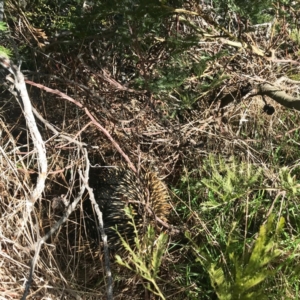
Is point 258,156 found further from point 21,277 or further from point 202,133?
point 21,277

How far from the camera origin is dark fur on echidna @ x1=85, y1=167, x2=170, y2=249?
3124 millimetres

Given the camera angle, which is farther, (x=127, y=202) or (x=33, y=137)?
(x=127, y=202)

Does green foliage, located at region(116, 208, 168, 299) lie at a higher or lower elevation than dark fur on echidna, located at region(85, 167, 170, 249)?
higher

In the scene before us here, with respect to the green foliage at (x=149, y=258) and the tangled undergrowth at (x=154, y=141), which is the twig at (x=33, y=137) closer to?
the tangled undergrowth at (x=154, y=141)

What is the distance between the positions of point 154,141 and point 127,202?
53 centimetres

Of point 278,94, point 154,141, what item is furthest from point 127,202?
point 278,94

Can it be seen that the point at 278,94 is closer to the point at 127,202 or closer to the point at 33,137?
the point at 127,202

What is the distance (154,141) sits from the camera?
3367 millimetres

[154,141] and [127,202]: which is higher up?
[154,141]

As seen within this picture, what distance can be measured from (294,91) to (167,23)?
1.17 m

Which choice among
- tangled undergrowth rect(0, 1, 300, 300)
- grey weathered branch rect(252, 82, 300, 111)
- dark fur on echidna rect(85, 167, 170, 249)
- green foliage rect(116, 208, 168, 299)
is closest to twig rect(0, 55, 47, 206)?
tangled undergrowth rect(0, 1, 300, 300)

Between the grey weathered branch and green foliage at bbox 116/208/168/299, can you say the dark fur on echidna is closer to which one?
green foliage at bbox 116/208/168/299

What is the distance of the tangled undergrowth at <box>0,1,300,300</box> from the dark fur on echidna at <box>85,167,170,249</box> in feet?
0.22

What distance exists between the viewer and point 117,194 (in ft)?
10.8
